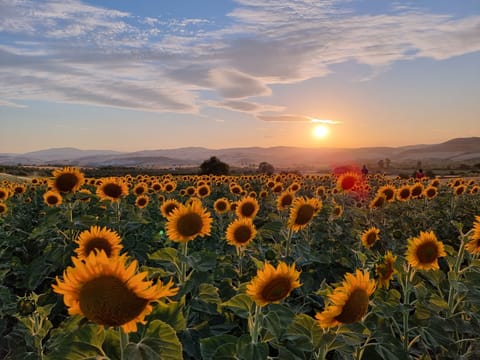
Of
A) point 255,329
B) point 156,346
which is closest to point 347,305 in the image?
point 255,329

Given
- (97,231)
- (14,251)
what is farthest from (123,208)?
(97,231)

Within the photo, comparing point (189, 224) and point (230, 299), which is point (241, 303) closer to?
point (230, 299)

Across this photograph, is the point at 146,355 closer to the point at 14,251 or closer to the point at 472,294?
the point at 472,294

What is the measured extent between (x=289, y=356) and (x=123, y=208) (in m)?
6.20

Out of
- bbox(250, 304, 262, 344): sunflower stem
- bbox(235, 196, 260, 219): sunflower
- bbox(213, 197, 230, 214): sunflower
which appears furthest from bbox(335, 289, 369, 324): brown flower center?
bbox(213, 197, 230, 214): sunflower

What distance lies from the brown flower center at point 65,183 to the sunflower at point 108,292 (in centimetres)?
449

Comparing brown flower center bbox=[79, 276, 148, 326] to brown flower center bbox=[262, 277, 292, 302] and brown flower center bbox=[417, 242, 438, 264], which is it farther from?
brown flower center bbox=[417, 242, 438, 264]

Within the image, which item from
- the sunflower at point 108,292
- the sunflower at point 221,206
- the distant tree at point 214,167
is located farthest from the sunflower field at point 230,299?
the distant tree at point 214,167

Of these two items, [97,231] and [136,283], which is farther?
[97,231]

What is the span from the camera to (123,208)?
318 inches

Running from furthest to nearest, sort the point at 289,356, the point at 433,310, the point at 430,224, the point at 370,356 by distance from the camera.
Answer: the point at 430,224, the point at 433,310, the point at 370,356, the point at 289,356

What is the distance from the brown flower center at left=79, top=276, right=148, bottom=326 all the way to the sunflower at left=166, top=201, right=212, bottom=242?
2244mm

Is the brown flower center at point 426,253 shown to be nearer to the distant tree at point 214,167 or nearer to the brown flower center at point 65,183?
→ the brown flower center at point 65,183

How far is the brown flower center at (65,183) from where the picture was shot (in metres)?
5.88
